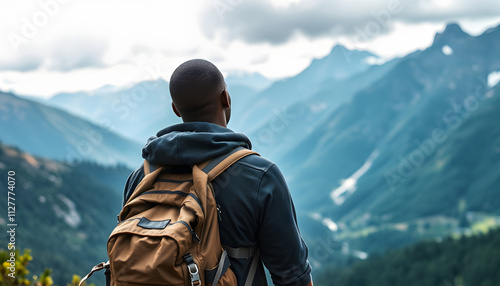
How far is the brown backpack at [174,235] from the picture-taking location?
2.59 metres

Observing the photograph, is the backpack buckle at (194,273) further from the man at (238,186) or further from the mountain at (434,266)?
the mountain at (434,266)

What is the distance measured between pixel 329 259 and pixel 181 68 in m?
192

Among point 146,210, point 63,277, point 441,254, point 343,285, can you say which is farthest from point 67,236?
point 146,210

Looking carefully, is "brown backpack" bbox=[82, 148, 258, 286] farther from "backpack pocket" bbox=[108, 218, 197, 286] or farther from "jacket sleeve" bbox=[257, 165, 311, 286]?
"jacket sleeve" bbox=[257, 165, 311, 286]

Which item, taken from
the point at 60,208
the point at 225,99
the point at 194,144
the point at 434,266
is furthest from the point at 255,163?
the point at 60,208

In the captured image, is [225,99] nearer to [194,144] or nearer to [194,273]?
[194,144]

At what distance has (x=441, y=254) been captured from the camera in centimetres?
11906

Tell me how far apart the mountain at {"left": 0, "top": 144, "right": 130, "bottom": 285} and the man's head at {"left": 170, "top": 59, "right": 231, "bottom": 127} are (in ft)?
353

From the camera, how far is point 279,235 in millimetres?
2830

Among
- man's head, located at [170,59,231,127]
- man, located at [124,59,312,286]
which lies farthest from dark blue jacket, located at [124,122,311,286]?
man's head, located at [170,59,231,127]

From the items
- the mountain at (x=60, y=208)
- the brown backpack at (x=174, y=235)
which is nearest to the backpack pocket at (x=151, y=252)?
the brown backpack at (x=174, y=235)

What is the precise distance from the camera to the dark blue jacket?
2787 mm

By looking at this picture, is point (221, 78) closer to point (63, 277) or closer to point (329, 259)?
point (63, 277)

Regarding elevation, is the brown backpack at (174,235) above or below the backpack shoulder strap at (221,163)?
below
